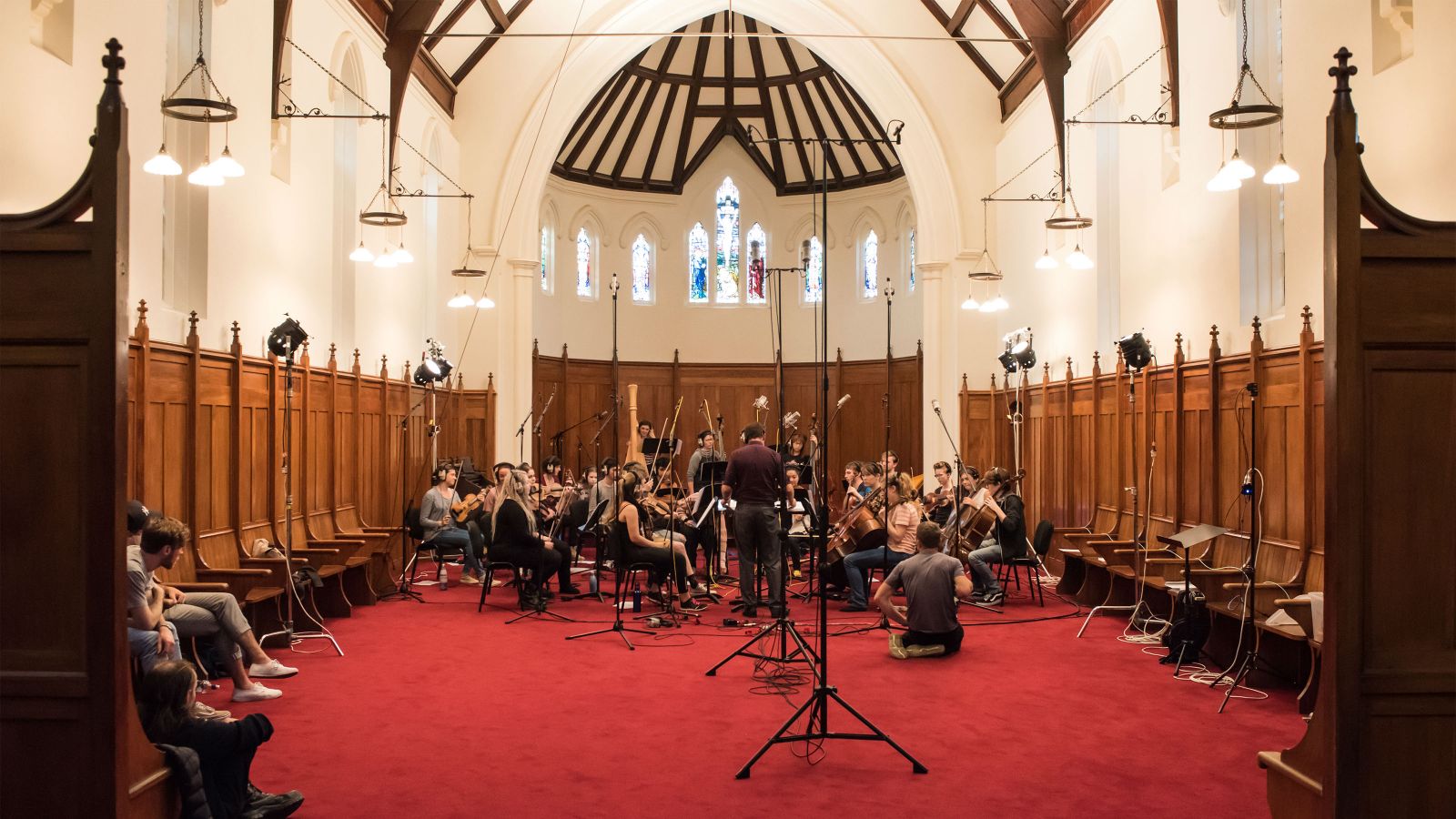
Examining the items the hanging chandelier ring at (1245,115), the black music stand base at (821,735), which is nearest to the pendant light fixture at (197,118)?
the black music stand base at (821,735)

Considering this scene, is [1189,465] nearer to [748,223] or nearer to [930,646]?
[930,646]

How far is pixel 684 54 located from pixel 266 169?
11414mm

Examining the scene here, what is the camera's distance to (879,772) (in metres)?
4.94

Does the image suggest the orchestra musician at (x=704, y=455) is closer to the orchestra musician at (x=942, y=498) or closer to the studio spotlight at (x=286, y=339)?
the orchestra musician at (x=942, y=498)

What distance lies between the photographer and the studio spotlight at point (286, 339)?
8766 mm

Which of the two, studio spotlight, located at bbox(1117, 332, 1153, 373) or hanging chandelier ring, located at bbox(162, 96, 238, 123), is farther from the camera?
studio spotlight, located at bbox(1117, 332, 1153, 373)

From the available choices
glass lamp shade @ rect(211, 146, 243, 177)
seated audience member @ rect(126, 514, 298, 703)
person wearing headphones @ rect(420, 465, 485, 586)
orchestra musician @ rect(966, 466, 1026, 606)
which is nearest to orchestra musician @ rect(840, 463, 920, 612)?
orchestra musician @ rect(966, 466, 1026, 606)

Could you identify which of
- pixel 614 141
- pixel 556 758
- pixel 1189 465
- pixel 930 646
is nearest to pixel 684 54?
pixel 614 141

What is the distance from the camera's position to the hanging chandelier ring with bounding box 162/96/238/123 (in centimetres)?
657

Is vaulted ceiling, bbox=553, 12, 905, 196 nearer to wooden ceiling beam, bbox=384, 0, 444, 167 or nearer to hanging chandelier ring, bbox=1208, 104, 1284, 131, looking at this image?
wooden ceiling beam, bbox=384, 0, 444, 167

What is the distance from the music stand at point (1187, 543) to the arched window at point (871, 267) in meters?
14.2

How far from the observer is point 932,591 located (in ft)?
24.9

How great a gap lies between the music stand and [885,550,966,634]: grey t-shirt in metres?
1.41

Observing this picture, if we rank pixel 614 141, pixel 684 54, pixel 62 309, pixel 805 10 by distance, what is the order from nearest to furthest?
pixel 62 309, pixel 805 10, pixel 684 54, pixel 614 141
